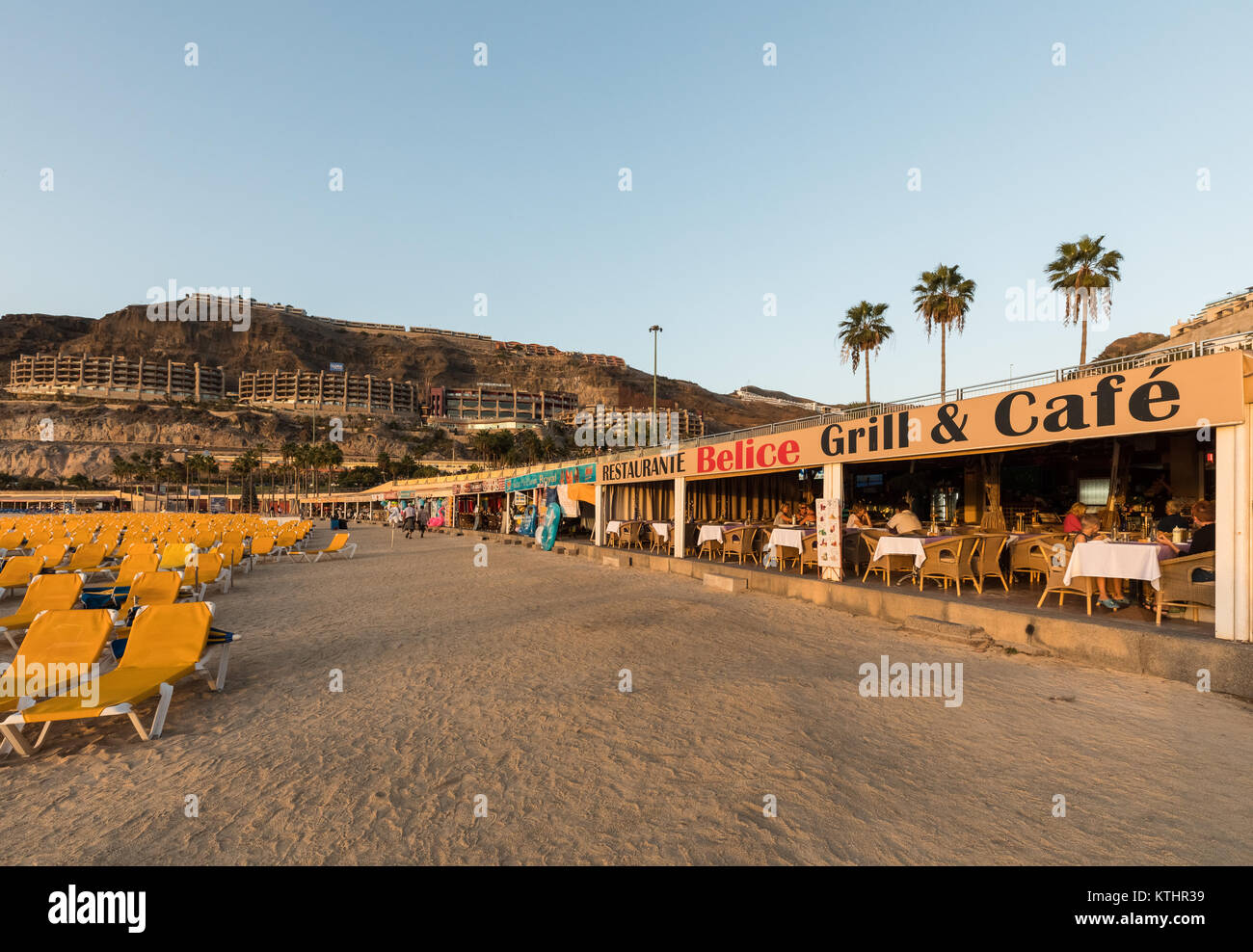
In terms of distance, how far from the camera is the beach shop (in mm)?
5754

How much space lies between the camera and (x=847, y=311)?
32.4m

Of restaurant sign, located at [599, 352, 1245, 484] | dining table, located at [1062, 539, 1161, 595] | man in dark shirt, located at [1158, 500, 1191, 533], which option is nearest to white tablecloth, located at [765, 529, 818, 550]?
restaurant sign, located at [599, 352, 1245, 484]

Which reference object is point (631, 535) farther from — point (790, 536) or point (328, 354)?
point (328, 354)

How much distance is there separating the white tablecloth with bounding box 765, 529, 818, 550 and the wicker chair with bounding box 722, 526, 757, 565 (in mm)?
956

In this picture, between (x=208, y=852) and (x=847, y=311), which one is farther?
(x=847, y=311)

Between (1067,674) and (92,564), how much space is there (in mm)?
16734

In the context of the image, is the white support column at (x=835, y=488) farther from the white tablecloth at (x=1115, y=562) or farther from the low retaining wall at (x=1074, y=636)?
the white tablecloth at (x=1115, y=562)

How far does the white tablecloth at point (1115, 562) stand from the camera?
20.2 feet

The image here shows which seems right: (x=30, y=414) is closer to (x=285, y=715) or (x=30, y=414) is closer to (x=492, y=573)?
(x=492, y=573)

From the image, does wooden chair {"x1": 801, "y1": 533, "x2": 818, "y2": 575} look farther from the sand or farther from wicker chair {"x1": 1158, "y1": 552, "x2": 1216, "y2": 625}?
wicker chair {"x1": 1158, "y1": 552, "x2": 1216, "y2": 625}

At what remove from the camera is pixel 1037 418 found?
7469 millimetres

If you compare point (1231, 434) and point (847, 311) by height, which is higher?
point (847, 311)

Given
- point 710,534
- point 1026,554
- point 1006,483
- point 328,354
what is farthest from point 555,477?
point 328,354
